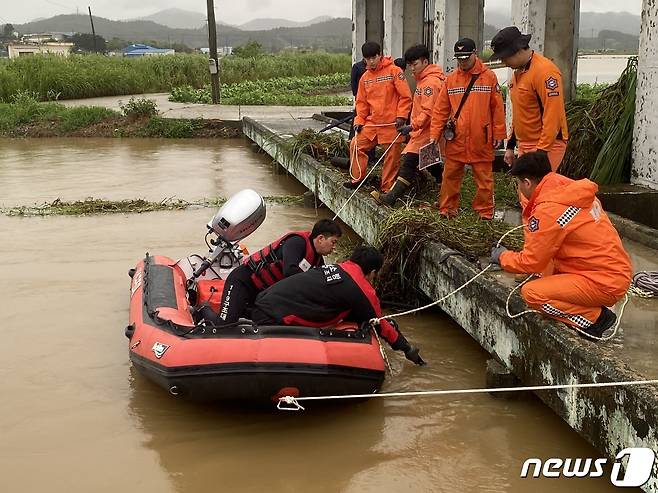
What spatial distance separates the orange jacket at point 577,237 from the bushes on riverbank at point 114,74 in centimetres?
2238

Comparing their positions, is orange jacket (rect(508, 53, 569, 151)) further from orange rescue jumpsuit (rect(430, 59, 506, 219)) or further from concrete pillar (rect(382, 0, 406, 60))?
concrete pillar (rect(382, 0, 406, 60))

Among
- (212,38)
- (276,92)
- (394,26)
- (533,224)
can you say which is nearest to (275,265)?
(533,224)

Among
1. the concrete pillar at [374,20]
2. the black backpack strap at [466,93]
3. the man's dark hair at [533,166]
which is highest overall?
the concrete pillar at [374,20]

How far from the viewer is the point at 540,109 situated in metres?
6.15

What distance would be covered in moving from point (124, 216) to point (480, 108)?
5763 millimetres

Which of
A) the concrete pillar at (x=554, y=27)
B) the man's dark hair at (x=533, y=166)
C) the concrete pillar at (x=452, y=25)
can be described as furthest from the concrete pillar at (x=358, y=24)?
the man's dark hair at (x=533, y=166)

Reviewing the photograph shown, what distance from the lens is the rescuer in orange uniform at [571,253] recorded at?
4.23 metres

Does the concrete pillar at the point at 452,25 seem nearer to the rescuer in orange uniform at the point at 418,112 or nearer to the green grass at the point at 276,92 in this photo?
the rescuer in orange uniform at the point at 418,112

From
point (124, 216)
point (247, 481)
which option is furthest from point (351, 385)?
point (124, 216)

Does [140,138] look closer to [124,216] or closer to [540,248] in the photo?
[124,216]

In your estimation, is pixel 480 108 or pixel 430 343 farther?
pixel 480 108

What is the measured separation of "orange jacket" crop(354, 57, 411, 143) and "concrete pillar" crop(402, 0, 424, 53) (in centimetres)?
710

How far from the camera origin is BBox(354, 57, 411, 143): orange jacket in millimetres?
8062

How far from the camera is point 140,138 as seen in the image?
19750mm
